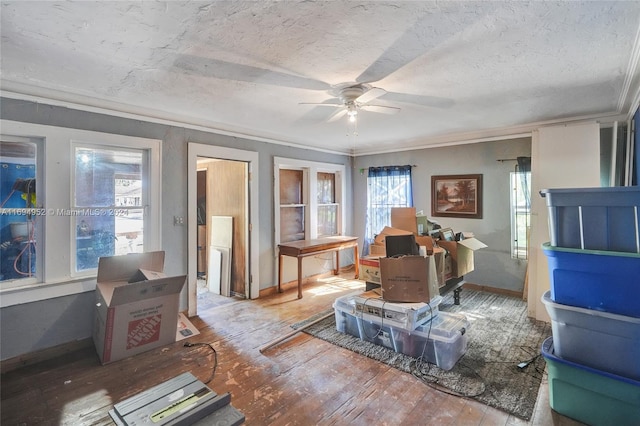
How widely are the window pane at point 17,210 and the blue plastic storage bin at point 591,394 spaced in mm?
4142

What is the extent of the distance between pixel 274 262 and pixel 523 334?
3204mm

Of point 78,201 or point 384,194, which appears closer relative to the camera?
point 78,201

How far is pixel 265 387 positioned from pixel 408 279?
148 centimetres

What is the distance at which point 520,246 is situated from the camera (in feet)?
14.0

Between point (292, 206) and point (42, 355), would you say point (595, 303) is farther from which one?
point (42, 355)

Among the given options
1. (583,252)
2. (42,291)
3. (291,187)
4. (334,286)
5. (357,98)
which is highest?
(357,98)

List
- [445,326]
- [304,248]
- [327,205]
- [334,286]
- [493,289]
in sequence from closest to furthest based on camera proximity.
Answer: [445,326]
[304,248]
[493,289]
[334,286]
[327,205]

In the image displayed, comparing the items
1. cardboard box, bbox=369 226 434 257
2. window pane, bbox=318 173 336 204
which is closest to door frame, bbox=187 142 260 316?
window pane, bbox=318 173 336 204

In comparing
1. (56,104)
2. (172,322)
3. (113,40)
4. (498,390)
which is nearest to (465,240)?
(498,390)

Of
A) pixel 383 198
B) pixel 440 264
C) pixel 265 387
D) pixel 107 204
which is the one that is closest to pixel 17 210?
pixel 107 204

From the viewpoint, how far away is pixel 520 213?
13.9ft

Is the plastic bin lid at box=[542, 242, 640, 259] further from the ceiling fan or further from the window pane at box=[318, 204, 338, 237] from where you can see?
the window pane at box=[318, 204, 338, 237]

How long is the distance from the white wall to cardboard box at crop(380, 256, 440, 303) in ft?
5.24

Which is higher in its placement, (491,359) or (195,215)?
(195,215)
